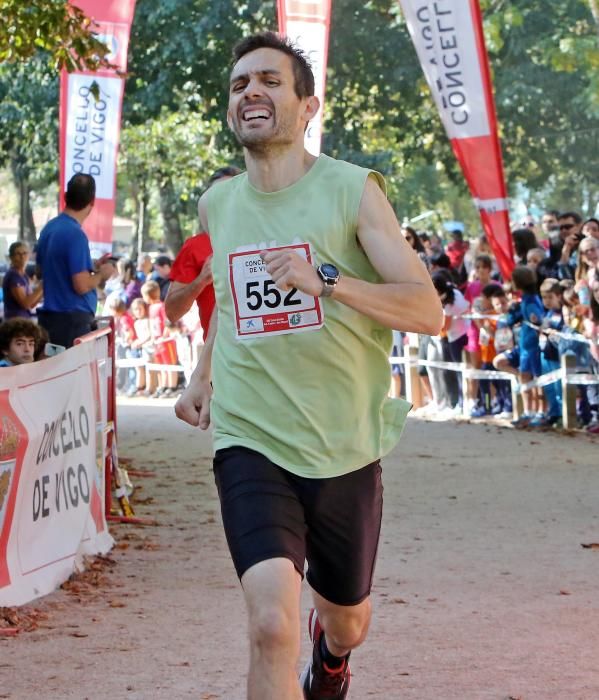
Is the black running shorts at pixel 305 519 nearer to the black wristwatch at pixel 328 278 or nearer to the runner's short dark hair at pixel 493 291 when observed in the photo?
the black wristwatch at pixel 328 278

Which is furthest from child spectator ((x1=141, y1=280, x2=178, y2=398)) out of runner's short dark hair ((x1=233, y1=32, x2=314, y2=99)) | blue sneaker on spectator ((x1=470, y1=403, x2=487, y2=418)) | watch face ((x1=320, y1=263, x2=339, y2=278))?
watch face ((x1=320, y1=263, x2=339, y2=278))

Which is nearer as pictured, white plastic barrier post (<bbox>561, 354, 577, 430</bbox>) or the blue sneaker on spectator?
white plastic barrier post (<bbox>561, 354, 577, 430</bbox>)

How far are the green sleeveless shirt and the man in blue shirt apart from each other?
6.02 meters

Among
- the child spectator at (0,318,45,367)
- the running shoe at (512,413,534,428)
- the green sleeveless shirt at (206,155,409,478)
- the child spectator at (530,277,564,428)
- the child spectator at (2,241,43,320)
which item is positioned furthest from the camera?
the running shoe at (512,413,534,428)

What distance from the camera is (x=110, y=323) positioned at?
10102 millimetres

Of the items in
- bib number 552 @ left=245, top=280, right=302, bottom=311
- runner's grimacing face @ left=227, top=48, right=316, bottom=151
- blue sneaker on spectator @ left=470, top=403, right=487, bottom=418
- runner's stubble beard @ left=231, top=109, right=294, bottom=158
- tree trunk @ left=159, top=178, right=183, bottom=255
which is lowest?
blue sneaker on spectator @ left=470, top=403, right=487, bottom=418

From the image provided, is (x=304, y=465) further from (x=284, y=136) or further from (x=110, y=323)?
(x=110, y=323)

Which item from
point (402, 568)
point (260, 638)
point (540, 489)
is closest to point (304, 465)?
point (260, 638)

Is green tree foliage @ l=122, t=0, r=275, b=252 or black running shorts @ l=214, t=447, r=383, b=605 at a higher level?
green tree foliage @ l=122, t=0, r=275, b=252

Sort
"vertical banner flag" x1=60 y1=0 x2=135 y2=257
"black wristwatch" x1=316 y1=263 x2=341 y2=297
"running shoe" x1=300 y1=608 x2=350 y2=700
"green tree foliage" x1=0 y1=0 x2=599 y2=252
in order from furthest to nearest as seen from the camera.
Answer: "green tree foliage" x1=0 y1=0 x2=599 y2=252, "vertical banner flag" x1=60 y1=0 x2=135 y2=257, "running shoe" x1=300 y1=608 x2=350 y2=700, "black wristwatch" x1=316 y1=263 x2=341 y2=297

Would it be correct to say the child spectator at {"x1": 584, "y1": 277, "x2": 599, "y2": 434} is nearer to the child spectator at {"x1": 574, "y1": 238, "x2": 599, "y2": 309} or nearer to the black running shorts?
the child spectator at {"x1": 574, "y1": 238, "x2": 599, "y2": 309}

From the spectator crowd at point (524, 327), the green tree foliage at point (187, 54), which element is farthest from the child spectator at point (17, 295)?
the green tree foliage at point (187, 54)

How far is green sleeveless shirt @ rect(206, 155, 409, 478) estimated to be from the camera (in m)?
4.30

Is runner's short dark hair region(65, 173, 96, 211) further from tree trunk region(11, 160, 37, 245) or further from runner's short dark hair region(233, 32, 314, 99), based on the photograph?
tree trunk region(11, 160, 37, 245)
